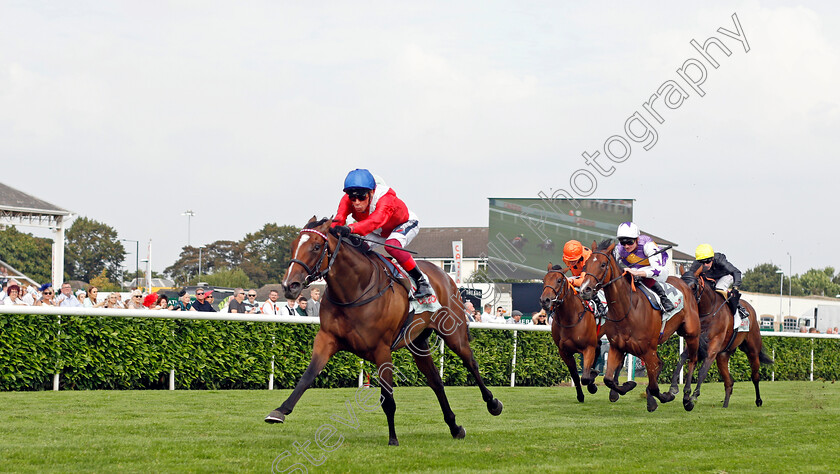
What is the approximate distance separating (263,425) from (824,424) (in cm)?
515

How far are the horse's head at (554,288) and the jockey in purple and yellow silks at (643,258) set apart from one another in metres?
0.64

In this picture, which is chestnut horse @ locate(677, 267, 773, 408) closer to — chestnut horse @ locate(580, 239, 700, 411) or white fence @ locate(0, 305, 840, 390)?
chestnut horse @ locate(580, 239, 700, 411)

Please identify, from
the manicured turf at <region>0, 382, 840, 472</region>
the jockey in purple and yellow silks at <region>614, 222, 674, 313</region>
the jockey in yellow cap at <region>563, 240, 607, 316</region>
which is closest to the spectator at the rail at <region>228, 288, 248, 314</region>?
the manicured turf at <region>0, 382, 840, 472</region>

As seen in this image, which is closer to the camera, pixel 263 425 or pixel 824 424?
pixel 263 425

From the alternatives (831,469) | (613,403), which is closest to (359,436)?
(831,469)

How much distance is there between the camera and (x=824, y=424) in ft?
28.0

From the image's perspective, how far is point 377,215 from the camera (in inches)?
252

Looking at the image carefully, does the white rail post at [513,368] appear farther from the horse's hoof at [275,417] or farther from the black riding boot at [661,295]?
the horse's hoof at [275,417]

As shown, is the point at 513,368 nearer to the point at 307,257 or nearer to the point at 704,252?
the point at 704,252

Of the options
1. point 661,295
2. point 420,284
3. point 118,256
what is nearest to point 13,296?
point 420,284

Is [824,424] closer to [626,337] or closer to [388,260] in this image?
[626,337]

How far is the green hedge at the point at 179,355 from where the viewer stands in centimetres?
994

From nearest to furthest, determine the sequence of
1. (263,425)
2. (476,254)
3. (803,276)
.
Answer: (263,425)
(476,254)
(803,276)

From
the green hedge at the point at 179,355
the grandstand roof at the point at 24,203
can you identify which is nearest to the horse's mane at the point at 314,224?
the green hedge at the point at 179,355
